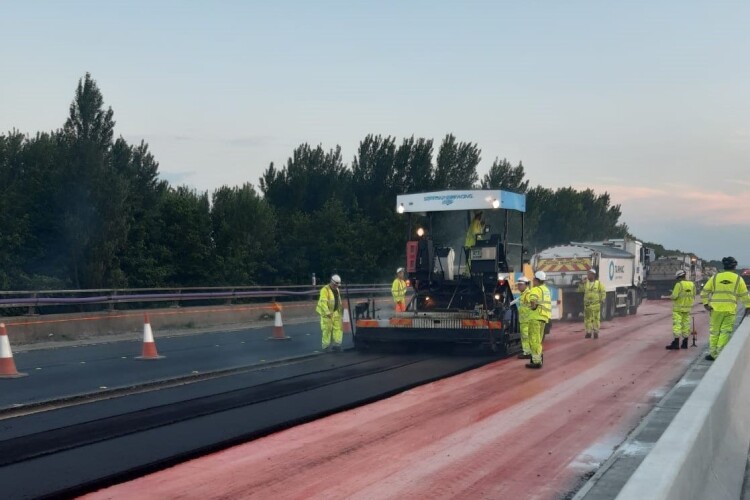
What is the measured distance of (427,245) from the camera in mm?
16016

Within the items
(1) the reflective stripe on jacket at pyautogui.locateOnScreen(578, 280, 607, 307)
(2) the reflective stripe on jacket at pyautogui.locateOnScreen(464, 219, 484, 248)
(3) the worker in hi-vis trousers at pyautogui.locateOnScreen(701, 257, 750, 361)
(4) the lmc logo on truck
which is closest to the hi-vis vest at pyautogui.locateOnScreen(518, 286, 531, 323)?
(2) the reflective stripe on jacket at pyautogui.locateOnScreen(464, 219, 484, 248)

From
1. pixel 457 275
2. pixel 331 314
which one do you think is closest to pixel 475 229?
pixel 457 275

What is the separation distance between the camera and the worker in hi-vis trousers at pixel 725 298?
43.8ft

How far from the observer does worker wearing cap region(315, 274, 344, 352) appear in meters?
16.1

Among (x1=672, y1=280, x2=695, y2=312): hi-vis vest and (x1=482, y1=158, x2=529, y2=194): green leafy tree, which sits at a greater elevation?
(x1=482, y1=158, x2=529, y2=194): green leafy tree

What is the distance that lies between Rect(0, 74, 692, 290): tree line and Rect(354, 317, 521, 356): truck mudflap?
6357 mm

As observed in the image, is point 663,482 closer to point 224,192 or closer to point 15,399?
point 15,399

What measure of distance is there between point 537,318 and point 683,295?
14.9ft

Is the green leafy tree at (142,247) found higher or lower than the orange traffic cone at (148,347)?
higher

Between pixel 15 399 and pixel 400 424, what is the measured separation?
16.6 ft

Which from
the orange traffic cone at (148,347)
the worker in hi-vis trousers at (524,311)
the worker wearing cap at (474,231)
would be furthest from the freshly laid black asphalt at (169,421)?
the orange traffic cone at (148,347)

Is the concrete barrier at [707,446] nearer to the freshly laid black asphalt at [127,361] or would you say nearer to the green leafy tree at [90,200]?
the freshly laid black asphalt at [127,361]

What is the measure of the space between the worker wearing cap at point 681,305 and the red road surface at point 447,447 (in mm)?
4471

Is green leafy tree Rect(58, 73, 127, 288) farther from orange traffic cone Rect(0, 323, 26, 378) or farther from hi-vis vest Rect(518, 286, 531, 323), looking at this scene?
hi-vis vest Rect(518, 286, 531, 323)
